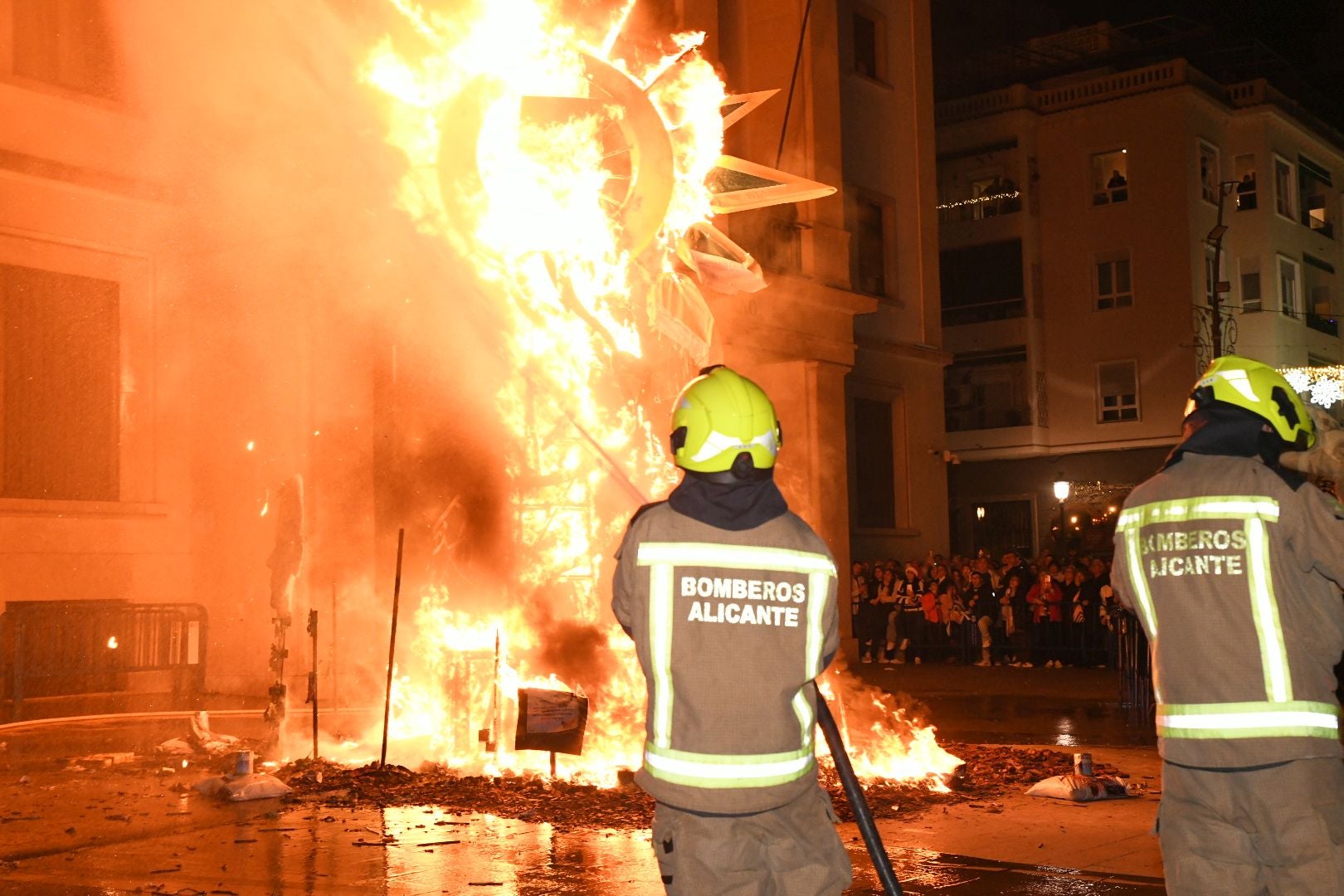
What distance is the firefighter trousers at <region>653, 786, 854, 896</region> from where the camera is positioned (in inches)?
137

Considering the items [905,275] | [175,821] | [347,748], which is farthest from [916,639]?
[175,821]

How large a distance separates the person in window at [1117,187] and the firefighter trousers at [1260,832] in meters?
33.8

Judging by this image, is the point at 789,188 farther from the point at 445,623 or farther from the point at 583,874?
the point at 583,874

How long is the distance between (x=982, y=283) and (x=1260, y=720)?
34.9 m

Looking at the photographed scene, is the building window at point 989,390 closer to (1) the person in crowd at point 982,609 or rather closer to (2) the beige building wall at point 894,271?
(2) the beige building wall at point 894,271

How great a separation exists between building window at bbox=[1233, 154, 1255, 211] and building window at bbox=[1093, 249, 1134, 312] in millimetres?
4367

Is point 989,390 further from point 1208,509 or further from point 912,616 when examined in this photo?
point 1208,509

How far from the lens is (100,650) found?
1346cm

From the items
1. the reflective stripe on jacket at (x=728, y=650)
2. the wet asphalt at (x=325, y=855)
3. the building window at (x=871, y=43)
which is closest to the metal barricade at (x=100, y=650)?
the wet asphalt at (x=325, y=855)

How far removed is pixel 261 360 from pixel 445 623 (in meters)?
5.61

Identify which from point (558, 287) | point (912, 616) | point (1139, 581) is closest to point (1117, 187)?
point (912, 616)

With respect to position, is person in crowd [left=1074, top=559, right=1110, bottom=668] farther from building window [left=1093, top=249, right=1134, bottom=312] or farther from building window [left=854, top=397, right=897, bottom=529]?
building window [left=1093, top=249, right=1134, bottom=312]

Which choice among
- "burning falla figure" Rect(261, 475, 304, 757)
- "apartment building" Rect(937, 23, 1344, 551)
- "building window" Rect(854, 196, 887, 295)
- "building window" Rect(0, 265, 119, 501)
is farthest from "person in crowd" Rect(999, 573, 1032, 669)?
"apartment building" Rect(937, 23, 1344, 551)

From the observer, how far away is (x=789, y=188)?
11.5 m
